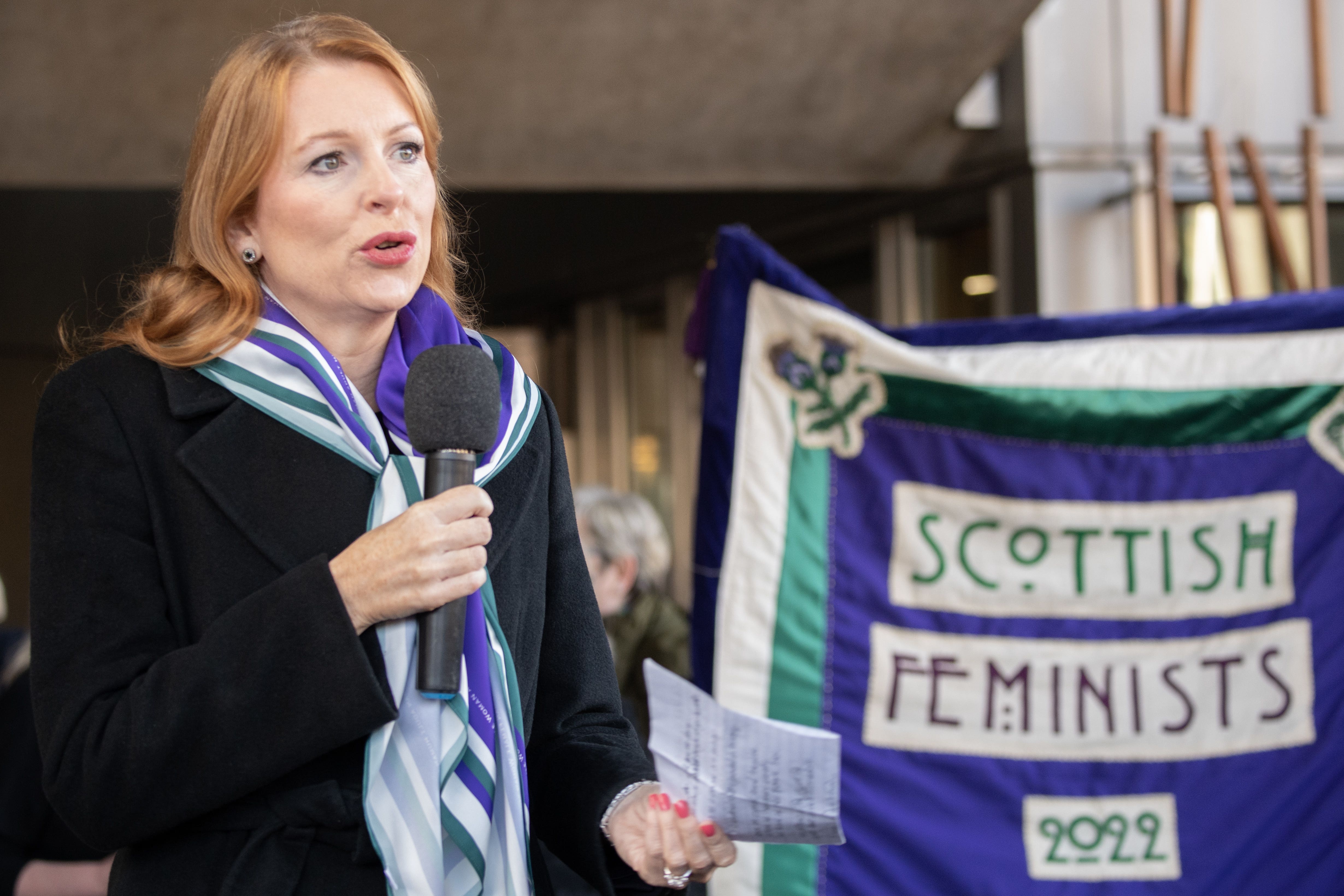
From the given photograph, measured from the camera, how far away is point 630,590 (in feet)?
13.8

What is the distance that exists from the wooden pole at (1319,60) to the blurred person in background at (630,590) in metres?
3.05

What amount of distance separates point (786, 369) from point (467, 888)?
2.19m

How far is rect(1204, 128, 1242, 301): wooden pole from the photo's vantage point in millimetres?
4805

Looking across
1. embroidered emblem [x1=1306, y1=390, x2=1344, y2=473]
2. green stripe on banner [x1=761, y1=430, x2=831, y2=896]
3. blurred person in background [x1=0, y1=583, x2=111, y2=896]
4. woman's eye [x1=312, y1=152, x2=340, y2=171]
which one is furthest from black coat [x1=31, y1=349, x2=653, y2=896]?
embroidered emblem [x1=1306, y1=390, x2=1344, y2=473]

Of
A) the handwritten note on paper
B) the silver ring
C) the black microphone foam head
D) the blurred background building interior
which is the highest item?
the blurred background building interior

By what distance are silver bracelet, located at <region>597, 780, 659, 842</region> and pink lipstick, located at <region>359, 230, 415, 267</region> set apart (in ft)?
1.78

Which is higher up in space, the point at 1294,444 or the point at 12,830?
the point at 1294,444

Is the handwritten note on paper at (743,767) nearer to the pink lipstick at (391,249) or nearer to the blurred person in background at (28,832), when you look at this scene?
the pink lipstick at (391,249)

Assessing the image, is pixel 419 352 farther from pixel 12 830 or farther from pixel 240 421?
pixel 12 830

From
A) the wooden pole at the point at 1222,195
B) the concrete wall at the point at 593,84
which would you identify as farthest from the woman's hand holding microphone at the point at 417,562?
the wooden pole at the point at 1222,195

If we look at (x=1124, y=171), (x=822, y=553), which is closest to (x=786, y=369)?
(x=822, y=553)

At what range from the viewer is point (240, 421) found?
122cm

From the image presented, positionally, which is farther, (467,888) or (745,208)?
(745,208)

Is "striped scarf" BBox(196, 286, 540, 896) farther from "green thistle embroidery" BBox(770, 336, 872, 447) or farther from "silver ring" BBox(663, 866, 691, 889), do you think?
"green thistle embroidery" BBox(770, 336, 872, 447)
